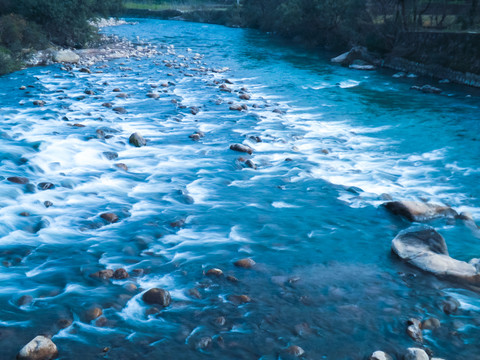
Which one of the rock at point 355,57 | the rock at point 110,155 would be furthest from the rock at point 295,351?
the rock at point 355,57

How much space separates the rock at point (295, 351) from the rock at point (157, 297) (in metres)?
1.31

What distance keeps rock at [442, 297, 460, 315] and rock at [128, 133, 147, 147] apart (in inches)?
280

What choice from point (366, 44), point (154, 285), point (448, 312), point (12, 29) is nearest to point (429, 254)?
point (448, 312)

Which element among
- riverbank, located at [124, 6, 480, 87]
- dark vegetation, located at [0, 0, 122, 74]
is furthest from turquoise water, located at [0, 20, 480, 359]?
dark vegetation, located at [0, 0, 122, 74]

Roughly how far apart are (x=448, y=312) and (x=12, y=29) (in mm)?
20355

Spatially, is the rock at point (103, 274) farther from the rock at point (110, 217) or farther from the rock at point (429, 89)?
the rock at point (429, 89)

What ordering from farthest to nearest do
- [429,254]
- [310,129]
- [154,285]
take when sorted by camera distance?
1. [310,129]
2. [429,254]
3. [154,285]

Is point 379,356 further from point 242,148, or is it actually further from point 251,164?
point 242,148

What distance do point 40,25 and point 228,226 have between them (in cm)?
2064

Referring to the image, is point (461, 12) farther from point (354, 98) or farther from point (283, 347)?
point (283, 347)

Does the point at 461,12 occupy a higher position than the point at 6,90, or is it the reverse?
the point at 461,12

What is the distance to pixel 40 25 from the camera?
72.9 feet

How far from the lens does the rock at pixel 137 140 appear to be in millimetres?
9750

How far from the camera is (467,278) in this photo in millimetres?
4922
